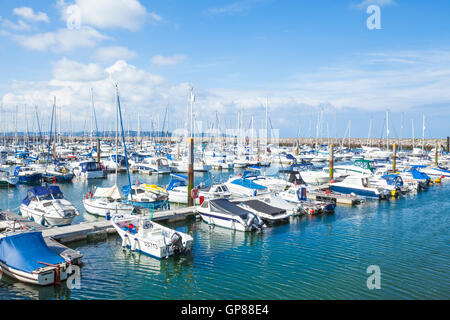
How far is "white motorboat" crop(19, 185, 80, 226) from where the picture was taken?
2377 cm

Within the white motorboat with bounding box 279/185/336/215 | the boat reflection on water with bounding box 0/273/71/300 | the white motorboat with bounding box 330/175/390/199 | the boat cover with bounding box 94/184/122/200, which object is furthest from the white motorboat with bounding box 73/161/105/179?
the boat reflection on water with bounding box 0/273/71/300

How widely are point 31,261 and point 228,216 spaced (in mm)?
12221

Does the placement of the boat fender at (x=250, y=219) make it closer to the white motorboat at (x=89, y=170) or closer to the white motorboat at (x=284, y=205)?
the white motorboat at (x=284, y=205)

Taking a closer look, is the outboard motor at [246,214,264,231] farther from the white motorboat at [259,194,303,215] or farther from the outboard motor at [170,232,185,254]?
the outboard motor at [170,232,185,254]

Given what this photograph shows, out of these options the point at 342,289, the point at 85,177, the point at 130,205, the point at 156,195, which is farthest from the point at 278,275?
the point at 85,177

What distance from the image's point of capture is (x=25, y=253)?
15133 millimetres

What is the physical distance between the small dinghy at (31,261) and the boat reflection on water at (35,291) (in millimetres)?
202

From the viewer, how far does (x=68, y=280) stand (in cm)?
1520

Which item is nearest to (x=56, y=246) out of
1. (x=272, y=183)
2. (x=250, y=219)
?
(x=250, y=219)

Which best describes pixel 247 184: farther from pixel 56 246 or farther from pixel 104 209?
pixel 56 246

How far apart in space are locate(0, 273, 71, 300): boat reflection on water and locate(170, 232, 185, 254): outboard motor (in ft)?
17.5

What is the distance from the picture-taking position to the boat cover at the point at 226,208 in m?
23.8

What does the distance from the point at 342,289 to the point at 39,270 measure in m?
12.5
